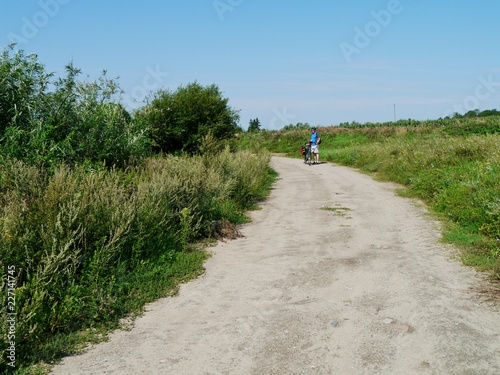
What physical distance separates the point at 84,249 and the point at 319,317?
10.7ft

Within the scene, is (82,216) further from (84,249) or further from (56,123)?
(56,123)

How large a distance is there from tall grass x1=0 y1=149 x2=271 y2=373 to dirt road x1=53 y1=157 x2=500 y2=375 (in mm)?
401

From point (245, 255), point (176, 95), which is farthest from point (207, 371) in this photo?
point (176, 95)

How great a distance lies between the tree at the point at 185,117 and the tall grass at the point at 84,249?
9454 millimetres

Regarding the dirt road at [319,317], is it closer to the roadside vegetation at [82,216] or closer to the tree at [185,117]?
the roadside vegetation at [82,216]

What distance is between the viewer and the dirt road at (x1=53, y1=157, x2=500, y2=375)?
13.4 feet

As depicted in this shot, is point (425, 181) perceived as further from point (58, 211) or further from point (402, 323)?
point (58, 211)

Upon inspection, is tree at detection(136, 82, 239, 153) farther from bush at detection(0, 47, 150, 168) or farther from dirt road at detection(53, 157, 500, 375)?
dirt road at detection(53, 157, 500, 375)

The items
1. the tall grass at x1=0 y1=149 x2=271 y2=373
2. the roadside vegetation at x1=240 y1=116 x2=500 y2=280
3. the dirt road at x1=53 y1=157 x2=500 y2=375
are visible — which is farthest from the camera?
the roadside vegetation at x1=240 y1=116 x2=500 y2=280

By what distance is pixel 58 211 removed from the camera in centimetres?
606

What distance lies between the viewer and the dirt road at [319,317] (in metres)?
4.09

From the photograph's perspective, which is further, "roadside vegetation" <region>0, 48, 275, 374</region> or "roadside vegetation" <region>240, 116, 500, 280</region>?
"roadside vegetation" <region>240, 116, 500, 280</region>

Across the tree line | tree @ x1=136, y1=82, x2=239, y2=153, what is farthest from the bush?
tree @ x1=136, y1=82, x2=239, y2=153

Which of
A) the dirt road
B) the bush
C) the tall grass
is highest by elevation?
the bush
